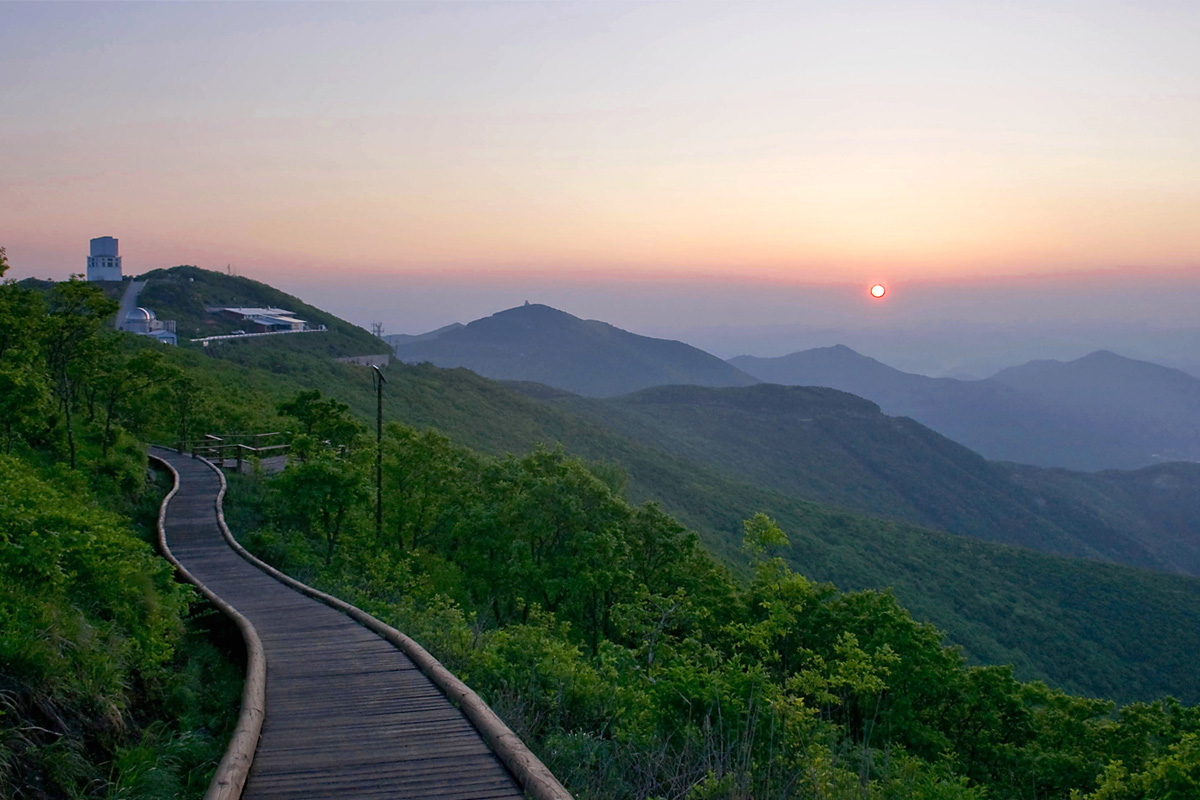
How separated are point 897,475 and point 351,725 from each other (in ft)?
369

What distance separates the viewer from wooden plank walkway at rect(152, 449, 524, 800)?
17.6 feet

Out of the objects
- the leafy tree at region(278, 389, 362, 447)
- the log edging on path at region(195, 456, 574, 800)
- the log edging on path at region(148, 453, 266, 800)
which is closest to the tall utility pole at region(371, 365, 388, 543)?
the leafy tree at region(278, 389, 362, 447)

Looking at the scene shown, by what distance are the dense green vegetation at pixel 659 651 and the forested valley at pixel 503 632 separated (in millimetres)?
63

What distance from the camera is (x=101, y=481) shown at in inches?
709

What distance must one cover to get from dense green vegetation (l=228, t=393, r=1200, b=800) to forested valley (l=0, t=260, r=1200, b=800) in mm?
63

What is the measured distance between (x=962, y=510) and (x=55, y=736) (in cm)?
11060

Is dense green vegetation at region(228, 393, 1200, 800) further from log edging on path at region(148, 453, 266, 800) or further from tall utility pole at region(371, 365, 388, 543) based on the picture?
log edging on path at region(148, 453, 266, 800)

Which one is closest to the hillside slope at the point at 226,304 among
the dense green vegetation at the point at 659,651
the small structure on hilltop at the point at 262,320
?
the small structure on hilltop at the point at 262,320

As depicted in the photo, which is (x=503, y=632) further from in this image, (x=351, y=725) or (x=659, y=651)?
(x=351, y=725)

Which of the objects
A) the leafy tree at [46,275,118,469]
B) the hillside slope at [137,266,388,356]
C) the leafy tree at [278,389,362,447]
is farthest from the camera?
the hillside slope at [137,266,388,356]

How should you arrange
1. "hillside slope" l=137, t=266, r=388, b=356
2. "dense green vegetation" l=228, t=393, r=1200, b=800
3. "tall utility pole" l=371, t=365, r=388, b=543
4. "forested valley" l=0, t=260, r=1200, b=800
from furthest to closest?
"hillside slope" l=137, t=266, r=388, b=356 < "tall utility pole" l=371, t=365, r=388, b=543 < "dense green vegetation" l=228, t=393, r=1200, b=800 < "forested valley" l=0, t=260, r=1200, b=800

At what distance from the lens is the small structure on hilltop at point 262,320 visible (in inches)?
3366

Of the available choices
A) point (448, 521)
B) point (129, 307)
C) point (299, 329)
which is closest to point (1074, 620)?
point (448, 521)

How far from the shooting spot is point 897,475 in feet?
357
